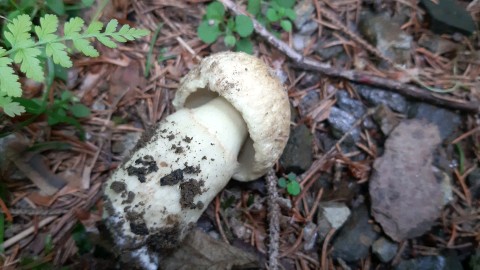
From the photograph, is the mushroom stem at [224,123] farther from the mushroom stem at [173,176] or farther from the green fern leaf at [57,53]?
the green fern leaf at [57,53]

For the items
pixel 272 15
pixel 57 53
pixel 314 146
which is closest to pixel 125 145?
pixel 57 53

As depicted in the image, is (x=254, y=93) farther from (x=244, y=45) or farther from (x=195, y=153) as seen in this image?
(x=244, y=45)

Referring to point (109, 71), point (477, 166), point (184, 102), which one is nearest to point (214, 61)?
point (184, 102)

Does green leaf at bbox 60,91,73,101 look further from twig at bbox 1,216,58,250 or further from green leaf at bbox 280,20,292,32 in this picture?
green leaf at bbox 280,20,292,32

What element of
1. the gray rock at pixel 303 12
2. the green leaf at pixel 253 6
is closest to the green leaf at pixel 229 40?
the green leaf at pixel 253 6

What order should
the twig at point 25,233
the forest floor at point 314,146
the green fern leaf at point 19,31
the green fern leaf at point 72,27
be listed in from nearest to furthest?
1. the green fern leaf at point 19,31
2. the green fern leaf at point 72,27
3. the twig at point 25,233
4. the forest floor at point 314,146

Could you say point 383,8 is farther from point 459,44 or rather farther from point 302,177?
point 302,177
